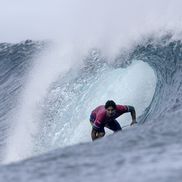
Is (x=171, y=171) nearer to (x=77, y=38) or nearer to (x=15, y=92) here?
(x=15, y=92)

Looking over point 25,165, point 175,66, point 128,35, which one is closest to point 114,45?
point 128,35

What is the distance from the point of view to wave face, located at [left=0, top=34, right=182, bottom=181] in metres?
9.57

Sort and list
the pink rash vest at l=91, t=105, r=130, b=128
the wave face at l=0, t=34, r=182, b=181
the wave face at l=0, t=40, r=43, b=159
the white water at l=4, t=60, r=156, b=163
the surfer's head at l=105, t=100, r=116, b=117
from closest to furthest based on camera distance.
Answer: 1. the wave face at l=0, t=34, r=182, b=181
2. the surfer's head at l=105, t=100, r=116, b=117
3. the pink rash vest at l=91, t=105, r=130, b=128
4. the white water at l=4, t=60, r=156, b=163
5. the wave face at l=0, t=40, r=43, b=159

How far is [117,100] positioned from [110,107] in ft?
13.4

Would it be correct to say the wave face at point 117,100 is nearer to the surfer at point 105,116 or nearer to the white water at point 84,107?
the white water at point 84,107

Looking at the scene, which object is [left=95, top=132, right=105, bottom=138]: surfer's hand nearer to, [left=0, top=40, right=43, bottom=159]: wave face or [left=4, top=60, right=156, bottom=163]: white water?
[left=4, top=60, right=156, bottom=163]: white water

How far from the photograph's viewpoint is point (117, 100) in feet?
64.4

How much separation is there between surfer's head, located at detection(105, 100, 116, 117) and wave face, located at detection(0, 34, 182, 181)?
94 centimetres

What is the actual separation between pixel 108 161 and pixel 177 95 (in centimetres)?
783

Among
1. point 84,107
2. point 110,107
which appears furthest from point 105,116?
point 84,107

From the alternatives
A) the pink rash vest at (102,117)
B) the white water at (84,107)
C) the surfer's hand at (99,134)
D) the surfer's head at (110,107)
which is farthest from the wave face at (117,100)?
the surfer's hand at (99,134)

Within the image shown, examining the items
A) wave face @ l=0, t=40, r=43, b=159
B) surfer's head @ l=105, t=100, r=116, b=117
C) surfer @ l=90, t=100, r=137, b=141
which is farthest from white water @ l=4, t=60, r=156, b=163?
surfer's head @ l=105, t=100, r=116, b=117

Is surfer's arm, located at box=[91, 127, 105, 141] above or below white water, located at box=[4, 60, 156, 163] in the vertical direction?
below

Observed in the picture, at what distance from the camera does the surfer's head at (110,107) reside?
15.5 metres
